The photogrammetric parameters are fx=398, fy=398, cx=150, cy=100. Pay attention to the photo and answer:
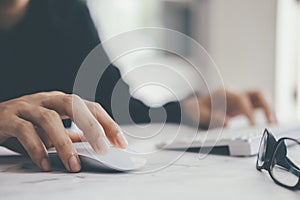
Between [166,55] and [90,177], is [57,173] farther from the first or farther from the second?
[166,55]

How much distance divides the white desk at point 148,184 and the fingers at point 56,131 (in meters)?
0.01

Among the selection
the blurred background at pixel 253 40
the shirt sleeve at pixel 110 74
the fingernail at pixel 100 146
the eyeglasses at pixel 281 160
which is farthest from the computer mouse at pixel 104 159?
the blurred background at pixel 253 40

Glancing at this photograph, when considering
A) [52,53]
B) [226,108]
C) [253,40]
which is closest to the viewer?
[52,53]

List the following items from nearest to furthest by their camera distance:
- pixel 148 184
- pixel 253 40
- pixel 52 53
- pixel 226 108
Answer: pixel 148 184
pixel 52 53
pixel 226 108
pixel 253 40

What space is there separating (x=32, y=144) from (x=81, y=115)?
0.19ft

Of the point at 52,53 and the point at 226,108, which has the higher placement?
the point at 52,53

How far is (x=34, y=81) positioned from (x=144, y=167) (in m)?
0.32

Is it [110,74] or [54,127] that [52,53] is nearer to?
[110,74]

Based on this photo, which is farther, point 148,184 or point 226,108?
point 226,108

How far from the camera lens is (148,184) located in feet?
1.21

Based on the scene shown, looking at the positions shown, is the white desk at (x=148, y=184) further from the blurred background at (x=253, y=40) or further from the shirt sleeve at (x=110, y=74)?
the blurred background at (x=253, y=40)

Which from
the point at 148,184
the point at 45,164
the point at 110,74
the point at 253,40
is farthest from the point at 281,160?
the point at 253,40

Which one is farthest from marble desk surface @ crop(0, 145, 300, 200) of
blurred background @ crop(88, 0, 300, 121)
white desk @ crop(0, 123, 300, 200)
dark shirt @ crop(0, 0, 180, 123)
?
blurred background @ crop(88, 0, 300, 121)

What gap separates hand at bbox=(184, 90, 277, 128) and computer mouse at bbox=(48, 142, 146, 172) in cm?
35
